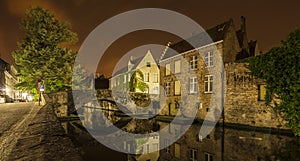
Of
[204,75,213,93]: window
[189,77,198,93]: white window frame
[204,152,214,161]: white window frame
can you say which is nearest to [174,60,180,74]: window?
[189,77,198,93]: white window frame

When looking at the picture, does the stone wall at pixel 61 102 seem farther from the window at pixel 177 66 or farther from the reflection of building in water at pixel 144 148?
the window at pixel 177 66

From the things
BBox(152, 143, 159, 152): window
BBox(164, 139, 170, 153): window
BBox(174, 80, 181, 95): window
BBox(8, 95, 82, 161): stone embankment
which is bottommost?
BBox(152, 143, 159, 152): window

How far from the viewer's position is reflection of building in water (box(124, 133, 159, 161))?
1350cm

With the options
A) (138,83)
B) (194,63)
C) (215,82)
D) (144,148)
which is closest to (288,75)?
(215,82)

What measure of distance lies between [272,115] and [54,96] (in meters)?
24.5

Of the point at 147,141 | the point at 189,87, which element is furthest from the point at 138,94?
the point at 147,141

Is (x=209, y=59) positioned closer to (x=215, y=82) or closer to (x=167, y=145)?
(x=215, y=82)

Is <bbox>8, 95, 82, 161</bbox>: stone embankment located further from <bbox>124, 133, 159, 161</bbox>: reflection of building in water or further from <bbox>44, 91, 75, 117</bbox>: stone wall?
<bbox>44, 91, 75, 117</bbox>: stone wall

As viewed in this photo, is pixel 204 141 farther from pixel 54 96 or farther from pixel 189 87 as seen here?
pixel 54 96

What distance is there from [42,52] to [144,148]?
787 inches

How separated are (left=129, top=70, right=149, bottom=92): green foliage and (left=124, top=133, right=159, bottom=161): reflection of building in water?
21.5 meters

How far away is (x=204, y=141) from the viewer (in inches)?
626

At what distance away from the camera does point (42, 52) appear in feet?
85.7

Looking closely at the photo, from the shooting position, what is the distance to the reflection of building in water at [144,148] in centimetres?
1350
